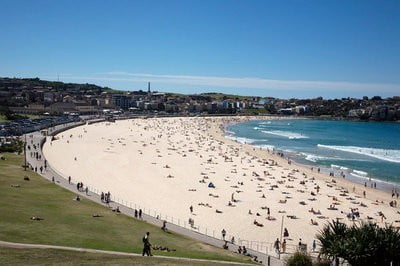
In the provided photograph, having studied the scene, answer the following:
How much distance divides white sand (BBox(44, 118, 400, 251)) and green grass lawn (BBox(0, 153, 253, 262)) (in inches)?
177

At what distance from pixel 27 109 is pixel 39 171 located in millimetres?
73652

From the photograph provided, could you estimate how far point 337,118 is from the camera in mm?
170000

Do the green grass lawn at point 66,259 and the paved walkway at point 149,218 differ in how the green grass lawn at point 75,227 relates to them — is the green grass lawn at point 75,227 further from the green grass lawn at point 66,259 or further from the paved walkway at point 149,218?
the green grass lawn at point 66,259

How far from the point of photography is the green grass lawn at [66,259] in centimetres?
1178

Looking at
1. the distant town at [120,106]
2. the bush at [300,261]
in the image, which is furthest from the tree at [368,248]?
the distant town at [120,106]

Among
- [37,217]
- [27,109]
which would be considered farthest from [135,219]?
[27,109]

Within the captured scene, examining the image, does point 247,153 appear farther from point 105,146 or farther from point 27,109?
point 27,109

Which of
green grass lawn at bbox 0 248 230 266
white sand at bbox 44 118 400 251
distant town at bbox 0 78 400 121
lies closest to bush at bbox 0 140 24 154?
white sand at bbox 44 118 400 251

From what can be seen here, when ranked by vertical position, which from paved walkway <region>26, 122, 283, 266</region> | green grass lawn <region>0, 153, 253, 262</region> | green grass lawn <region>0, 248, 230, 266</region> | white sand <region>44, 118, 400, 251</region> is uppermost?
green grass lawn <region>0, 248, 230, 266</region>

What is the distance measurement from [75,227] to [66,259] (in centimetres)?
542

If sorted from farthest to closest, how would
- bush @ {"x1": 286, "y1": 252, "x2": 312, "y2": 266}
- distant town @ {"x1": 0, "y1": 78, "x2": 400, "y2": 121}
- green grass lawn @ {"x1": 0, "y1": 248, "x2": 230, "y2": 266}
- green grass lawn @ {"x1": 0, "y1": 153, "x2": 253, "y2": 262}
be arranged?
distant town @ {"x1": 0, "y1": 78, "x2": 400, "y2": 121} → green grass lawn @ {"x1": 0, "y1": 153, "x2": 253, "y2": 262} → bush @ {"x1": 286, "y1": 252, "x2": 312, "y2": 266} → green grass lawn @ {"x1": 0, "y1": 248, "x2": 230, "y2": 266}

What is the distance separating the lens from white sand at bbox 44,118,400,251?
988 inches

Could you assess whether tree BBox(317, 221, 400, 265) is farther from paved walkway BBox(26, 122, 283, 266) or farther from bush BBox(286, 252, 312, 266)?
paved walkway BBox(26, 122, 283, 266)

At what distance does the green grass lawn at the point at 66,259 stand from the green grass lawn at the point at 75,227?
1743mm
